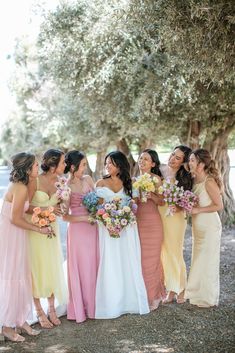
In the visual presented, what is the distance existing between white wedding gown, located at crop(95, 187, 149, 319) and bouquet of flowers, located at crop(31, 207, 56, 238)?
100 centimetres

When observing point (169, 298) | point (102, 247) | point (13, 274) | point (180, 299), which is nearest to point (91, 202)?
point (102, 247)

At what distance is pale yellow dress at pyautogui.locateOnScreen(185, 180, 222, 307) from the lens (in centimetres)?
682

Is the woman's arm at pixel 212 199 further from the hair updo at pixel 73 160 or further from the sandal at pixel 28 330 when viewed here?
Result: the sandal at pixel 28 330

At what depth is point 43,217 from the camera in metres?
5.57

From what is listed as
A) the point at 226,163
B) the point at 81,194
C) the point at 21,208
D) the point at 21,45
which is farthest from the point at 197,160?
the point at 21,45

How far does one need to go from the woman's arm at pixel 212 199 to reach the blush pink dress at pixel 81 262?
166 cm

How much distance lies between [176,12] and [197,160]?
2.20 metres

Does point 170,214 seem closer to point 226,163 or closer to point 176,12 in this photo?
point 176,12

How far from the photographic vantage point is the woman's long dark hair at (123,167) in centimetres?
639

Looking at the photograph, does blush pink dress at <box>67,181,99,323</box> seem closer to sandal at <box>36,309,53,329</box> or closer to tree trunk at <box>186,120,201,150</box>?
sandal at <box>36,309,53,329</box>

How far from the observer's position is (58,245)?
6.26 metres

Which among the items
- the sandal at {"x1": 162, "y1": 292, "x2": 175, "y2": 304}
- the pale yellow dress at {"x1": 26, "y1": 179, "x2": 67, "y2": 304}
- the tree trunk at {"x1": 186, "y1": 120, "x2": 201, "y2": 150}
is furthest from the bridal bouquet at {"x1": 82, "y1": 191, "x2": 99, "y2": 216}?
the tree trunk at {"x1": 186, "y1": 120, "x2": 201, "y2": 150}

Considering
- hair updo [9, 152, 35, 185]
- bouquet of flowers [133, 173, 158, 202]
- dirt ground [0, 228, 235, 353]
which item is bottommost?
dirt ground [0, 228, 235, 353]

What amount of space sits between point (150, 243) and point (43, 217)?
195 centimetres
